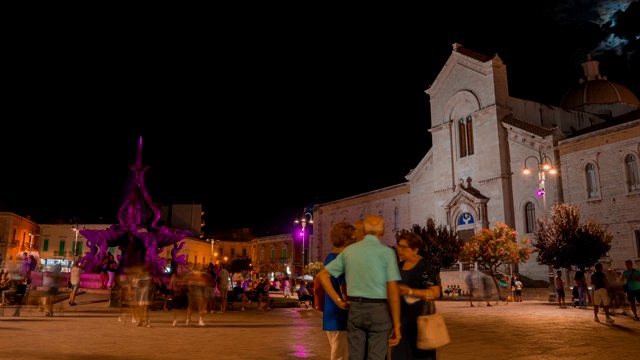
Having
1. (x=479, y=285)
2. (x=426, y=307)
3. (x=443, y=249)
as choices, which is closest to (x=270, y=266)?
(x=443, y=249)

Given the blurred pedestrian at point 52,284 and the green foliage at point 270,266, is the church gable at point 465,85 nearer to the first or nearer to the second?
the blurred pedestrian at point 52,284

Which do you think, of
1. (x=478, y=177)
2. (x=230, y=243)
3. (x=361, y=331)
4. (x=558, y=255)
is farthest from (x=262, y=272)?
(x=361, y=331)

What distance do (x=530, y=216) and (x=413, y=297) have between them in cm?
3002

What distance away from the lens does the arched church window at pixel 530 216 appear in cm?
3155

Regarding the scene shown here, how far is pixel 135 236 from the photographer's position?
85.5 ft

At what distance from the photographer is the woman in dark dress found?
468 cm

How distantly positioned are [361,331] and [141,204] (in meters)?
24.8

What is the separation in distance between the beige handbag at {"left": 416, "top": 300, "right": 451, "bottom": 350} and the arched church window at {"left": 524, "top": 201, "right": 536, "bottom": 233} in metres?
29.7

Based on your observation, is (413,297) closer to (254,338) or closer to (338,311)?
(338,311)

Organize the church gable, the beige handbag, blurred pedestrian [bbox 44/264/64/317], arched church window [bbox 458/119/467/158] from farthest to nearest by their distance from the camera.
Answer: arched church window [bbox 458/119/467/158], the church gable, blurred pedestrian [bbox 44/264/64/317], the beige handbag

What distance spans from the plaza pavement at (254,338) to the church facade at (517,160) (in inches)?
574

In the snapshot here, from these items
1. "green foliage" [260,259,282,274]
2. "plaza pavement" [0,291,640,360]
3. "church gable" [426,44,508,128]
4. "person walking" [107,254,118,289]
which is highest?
"church gable" [426,44,508,128]

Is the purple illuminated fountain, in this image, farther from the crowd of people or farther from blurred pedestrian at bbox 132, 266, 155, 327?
the crowd of people

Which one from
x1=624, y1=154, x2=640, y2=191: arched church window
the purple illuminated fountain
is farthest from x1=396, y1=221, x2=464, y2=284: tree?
the purple illuminated fountain
